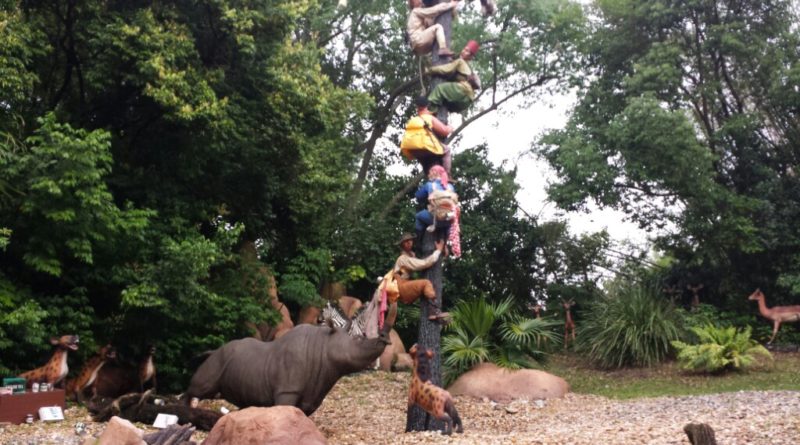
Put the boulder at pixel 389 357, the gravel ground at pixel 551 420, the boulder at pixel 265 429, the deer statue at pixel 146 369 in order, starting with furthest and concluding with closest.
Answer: the boulder at pixel 389 357, the deer statue at pixel 146 369, the gravel ground at pixel 551 420, the boulder at pixel 265 429

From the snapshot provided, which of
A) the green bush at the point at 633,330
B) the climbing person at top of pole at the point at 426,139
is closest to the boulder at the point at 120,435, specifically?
the climbing person at top of pole at the point at 426,139

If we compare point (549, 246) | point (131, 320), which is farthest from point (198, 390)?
point (549, 246)

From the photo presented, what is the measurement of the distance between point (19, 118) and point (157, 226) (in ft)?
7.80

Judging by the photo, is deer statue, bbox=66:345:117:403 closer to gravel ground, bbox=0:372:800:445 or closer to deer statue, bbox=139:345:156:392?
deer statue, bbox=139:345:156:392

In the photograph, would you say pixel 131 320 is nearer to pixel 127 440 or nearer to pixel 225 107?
pixel 225 107

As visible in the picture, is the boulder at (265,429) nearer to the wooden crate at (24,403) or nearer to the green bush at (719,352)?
the wooden crate at (24,403)

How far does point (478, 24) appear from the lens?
1925 centimetres

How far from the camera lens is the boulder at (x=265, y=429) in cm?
614

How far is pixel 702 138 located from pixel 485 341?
795 cm

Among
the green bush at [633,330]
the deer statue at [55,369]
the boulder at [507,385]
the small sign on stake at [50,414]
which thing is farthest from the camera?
the green bush at [633,330]

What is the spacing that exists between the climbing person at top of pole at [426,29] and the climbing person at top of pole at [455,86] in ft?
0.73

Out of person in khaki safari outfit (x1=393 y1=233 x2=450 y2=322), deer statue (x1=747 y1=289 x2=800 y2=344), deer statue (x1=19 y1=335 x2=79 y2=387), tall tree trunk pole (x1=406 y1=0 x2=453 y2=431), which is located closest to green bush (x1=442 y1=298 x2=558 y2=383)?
tall tree trunk pole (x1=406 y1=0 x2=453 y2=431)

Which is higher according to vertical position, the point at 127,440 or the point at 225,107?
the point at 225,107

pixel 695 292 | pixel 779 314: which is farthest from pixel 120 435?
pixel 695 292
